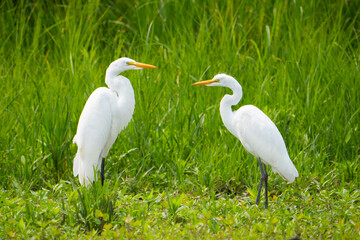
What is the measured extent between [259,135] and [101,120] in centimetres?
118

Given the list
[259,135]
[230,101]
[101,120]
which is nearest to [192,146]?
[230,101]

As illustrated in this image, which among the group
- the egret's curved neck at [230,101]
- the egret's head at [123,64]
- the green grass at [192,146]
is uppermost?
the egret's head at [123,64]

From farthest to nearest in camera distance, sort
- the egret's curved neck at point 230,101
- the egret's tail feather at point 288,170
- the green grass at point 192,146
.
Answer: the egret's curved neck at point 230,101, the egret's tail feather at point 288,170, the green grass at point 192,146

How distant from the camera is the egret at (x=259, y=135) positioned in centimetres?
383

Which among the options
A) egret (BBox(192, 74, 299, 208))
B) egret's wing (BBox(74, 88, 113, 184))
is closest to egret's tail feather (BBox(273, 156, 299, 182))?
egret (BBox(192, 74, 299, 208))

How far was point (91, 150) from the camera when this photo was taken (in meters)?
3.87

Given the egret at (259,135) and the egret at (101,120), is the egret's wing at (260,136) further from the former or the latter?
the egret at (101,120)

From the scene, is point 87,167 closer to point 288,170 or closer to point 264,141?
point 264,141

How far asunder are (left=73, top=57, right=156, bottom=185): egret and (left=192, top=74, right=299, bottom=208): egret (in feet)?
2.18

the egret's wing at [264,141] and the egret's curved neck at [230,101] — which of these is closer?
the egret's wing at [264,141]

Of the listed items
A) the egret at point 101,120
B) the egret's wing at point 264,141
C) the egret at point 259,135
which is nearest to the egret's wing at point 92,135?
the egret at point 101,120

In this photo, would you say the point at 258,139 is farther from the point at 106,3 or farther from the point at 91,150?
the point at 106,3

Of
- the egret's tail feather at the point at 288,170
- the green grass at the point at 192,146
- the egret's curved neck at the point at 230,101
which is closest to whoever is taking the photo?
the green grass at the point at 192,146

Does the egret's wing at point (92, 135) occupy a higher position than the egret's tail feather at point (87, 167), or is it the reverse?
the egret's wing at point (92, 135)
